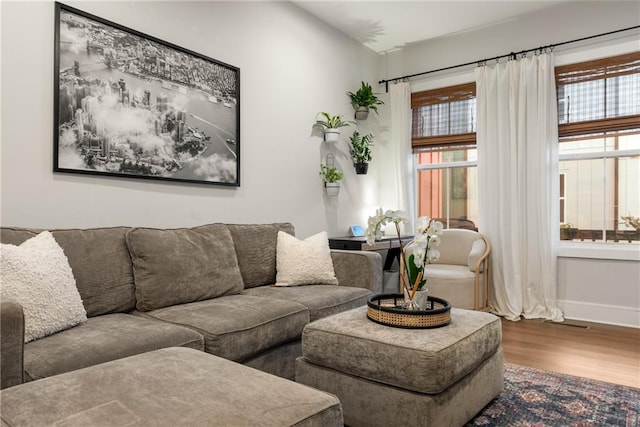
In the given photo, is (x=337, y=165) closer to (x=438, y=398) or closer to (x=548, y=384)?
(x=548, y=384)

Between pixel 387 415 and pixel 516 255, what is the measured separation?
2.89 metres

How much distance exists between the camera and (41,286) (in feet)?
5.54

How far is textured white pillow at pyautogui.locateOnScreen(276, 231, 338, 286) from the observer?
3.01 m

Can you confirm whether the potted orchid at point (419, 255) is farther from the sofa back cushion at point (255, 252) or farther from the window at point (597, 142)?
the window at point (597, 142)

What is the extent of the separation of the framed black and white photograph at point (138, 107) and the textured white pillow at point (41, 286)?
70cm

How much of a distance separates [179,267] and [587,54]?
3.88m

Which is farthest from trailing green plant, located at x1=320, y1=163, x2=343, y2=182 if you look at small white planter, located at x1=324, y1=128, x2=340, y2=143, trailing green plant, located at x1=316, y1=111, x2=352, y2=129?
trailing green plant, located at x1=316, y1=111, x2=352, y2=129

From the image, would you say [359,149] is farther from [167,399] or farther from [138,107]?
[167,399]

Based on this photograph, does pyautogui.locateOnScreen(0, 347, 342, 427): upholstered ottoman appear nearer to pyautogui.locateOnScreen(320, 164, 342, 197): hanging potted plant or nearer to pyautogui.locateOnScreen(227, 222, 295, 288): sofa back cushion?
pyautogui.locateOnScreen(227, 222, 295, 288): sofa back cushion

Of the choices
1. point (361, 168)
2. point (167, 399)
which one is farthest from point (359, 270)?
point (167, 399)

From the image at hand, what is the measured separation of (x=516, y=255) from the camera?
410 centimetres

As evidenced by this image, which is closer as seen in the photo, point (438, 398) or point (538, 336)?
point (438, 398)

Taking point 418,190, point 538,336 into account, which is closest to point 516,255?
point 538,336

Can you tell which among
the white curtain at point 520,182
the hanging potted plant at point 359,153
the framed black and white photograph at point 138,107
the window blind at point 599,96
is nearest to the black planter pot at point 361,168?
the hanging potted plant at point 359,153
